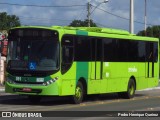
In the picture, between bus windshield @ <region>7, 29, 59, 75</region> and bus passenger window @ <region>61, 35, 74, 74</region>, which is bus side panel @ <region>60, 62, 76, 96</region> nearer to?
bus passenger window @ <region>61, 35, 74, 74</region>

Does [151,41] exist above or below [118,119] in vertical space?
above

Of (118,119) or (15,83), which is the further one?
(15,83)

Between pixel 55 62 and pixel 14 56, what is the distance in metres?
1.72

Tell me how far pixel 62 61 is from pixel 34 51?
3.69 feet

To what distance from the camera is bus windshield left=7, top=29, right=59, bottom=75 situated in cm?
2136

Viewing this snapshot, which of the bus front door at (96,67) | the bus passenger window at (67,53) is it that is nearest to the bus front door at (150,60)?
the bus front door at (96,67)

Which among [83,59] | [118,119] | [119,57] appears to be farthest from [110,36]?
[118,119]

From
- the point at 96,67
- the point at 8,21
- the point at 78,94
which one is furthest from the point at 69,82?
the point at 8,21

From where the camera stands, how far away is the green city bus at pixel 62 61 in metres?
21.4

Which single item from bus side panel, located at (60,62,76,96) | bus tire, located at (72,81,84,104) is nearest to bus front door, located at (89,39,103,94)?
bus tire, located at (72,81,84,104)

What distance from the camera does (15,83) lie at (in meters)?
21.9

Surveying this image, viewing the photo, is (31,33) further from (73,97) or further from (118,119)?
(118,119)

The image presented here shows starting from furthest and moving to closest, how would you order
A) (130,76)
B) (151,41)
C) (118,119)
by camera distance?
(151,41) < (130,76) < (118,119)

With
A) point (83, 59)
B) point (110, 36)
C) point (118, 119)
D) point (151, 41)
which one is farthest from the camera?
point (151, 41)
